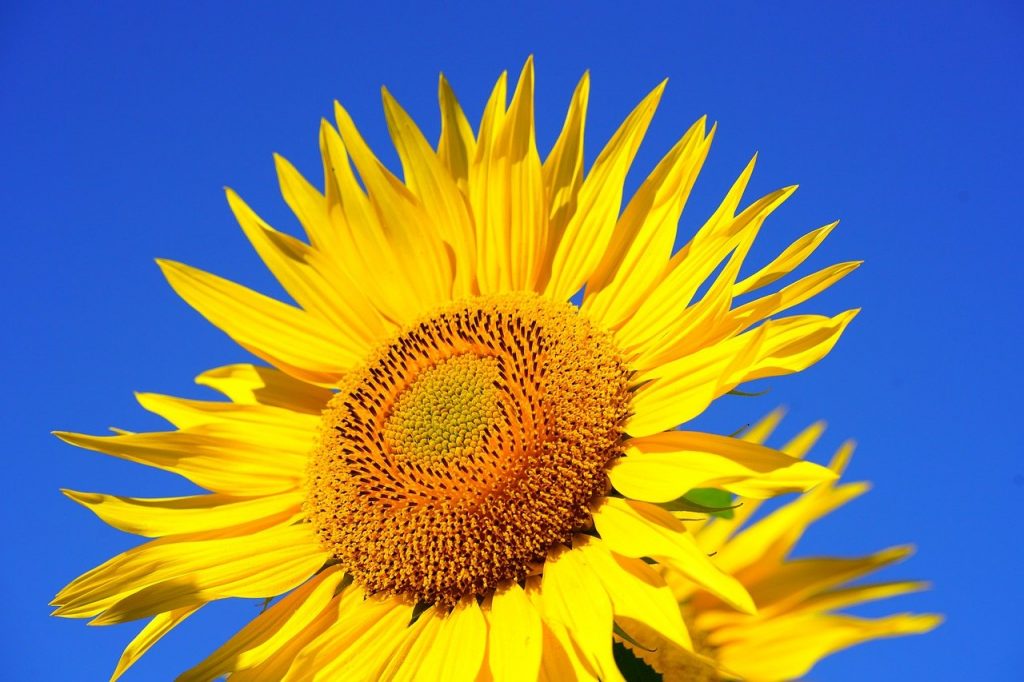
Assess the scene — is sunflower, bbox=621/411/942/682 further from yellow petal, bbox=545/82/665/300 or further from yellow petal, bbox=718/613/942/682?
yellow petal, bbox=545/82/665/300

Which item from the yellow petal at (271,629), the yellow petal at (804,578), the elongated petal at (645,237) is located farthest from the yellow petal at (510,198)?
the yellow petal at (804,578)

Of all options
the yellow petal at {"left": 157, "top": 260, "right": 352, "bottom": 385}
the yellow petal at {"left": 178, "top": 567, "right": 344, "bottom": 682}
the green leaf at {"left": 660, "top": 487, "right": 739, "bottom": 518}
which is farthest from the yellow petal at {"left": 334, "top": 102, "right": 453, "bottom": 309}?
the green leaf at {"left": 660, "top": 487, "right": 739, "bottom": 518}

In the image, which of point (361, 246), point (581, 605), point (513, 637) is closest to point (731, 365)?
point (581, 605)

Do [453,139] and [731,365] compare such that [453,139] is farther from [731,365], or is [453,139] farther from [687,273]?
[731,365]

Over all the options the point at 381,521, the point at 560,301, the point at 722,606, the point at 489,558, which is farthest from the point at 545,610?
the point at 722,606

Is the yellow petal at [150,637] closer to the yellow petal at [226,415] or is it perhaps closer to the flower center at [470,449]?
the flower center at [470,449]

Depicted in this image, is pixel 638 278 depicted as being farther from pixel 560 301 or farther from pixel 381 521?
pixel 381 521
